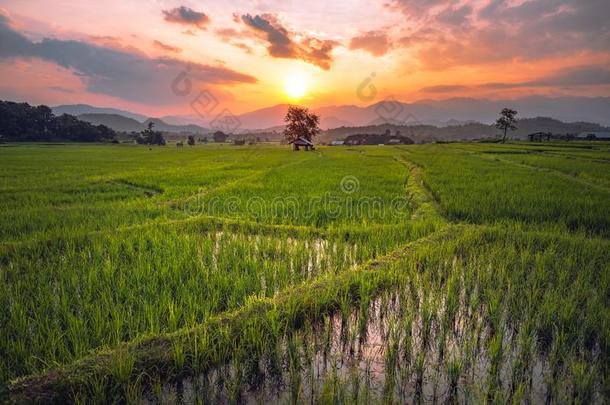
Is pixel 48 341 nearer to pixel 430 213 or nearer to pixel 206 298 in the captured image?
pixel 206 298

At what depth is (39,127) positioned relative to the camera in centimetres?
5056

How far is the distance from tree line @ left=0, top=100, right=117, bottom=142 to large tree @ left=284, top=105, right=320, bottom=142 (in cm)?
3556

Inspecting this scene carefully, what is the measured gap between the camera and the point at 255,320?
8.32ft

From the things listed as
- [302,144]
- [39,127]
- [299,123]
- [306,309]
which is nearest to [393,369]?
[306,309]

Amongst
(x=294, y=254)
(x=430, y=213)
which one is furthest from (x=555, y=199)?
(x=294, y=254)

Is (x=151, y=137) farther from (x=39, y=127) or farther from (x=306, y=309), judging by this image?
(x=306, y=309)

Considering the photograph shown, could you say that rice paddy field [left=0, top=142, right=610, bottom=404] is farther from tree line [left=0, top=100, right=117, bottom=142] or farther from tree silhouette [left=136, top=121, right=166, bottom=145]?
tree silhouette [left=136, top=121, right=166, bottom=145]

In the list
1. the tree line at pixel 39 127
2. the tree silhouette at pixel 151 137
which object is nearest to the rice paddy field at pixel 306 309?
the tree line at pixel 39 127

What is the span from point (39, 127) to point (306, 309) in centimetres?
6670

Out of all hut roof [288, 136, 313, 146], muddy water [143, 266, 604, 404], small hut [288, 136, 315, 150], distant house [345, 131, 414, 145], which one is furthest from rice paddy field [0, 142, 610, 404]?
distant house [345, 131, 414, 145]

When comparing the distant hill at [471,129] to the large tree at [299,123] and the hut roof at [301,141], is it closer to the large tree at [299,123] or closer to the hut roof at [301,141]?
the large tree at [299,123]

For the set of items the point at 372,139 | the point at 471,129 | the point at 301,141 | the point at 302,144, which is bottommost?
the point at 302,144

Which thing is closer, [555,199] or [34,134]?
[555,199]

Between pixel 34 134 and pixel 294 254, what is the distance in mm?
63369
